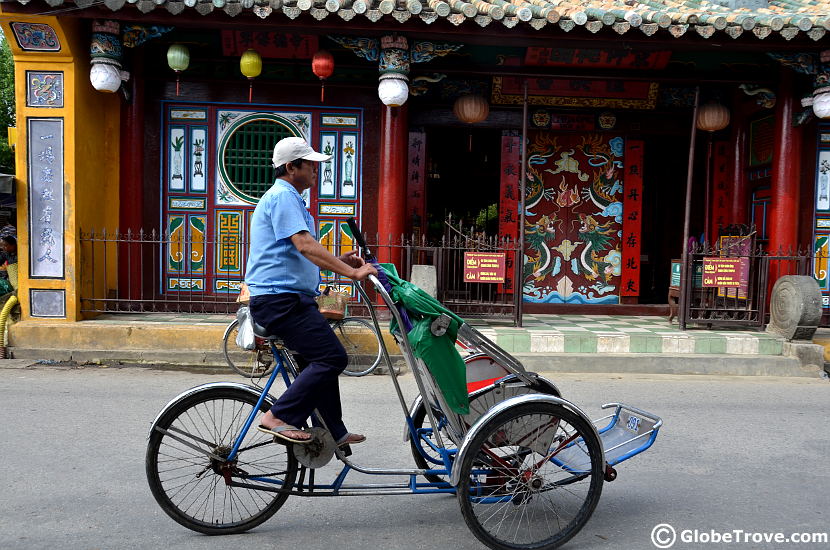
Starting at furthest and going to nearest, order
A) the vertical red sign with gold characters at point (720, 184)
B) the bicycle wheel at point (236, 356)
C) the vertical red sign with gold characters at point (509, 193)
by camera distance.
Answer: the vertical red sign with gold characters at point (720, 184) → the vertical red sign with gold characters at point (509, 193) → the bicycle wheel at point (236, 356)

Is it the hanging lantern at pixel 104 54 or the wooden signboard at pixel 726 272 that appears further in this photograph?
the wooden signboard at pixel 726 272

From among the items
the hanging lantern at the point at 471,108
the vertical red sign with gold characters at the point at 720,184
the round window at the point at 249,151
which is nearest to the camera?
the hanging lantern at the point at 471,108

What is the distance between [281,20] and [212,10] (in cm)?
75

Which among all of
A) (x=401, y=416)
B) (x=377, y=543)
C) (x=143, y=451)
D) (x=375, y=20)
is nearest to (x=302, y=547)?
(x=377, y=543)

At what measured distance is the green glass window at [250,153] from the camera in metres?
9.41

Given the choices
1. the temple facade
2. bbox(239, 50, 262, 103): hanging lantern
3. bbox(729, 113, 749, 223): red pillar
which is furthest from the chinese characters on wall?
bbox(729, 113, 749, 223): red pillar

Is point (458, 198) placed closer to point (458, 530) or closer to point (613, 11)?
point (613, 11)

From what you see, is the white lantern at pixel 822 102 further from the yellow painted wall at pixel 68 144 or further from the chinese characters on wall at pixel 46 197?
the chinese characters on wall at pixel 46 197

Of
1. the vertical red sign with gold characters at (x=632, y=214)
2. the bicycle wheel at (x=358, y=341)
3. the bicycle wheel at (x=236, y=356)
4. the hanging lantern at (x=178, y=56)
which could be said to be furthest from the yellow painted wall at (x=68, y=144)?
the vertical red sign with gold characters at (x=632, y=214)

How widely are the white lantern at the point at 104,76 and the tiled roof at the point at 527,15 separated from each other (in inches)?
28.2

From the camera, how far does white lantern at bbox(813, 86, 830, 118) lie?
26.6 ft

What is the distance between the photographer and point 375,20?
24.6 feet

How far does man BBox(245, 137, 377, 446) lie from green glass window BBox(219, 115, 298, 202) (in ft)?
21.0

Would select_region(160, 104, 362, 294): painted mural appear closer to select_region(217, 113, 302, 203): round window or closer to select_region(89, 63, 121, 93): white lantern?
select_region(217, 113, 302, 203): round window
